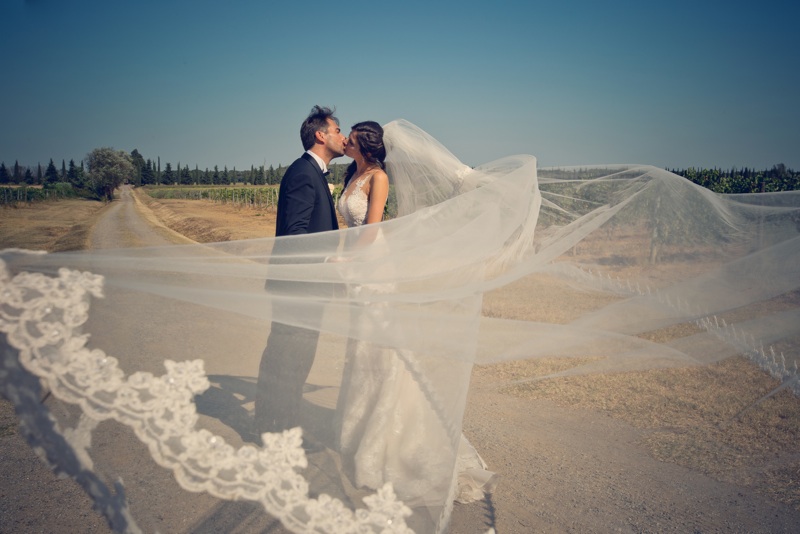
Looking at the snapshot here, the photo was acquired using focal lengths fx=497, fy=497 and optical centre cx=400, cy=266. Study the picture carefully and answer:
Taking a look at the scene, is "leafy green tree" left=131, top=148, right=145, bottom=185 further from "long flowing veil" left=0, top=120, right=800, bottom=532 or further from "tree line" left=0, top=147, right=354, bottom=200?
"long flowing veil" left=0, top=120, right=800, bottom=532

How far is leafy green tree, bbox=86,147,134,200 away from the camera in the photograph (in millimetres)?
67875

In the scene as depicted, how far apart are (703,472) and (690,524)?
2.65 ft

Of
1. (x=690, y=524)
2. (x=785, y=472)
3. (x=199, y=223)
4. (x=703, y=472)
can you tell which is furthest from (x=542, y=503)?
(x=199, y=223)

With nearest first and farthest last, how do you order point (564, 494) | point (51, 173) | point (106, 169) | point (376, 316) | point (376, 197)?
point (376, 316)
point (564, 494)
point (376, 197)
point (106, 169)
point (51, 173)

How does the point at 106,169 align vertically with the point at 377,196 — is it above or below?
above

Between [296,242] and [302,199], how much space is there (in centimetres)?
43

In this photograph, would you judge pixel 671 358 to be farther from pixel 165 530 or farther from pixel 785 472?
pixel 165 530

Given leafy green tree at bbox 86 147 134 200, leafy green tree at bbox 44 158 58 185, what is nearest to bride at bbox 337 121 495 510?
leafy green tree at bbox 86 147 134 200

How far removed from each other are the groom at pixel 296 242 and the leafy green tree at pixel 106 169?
236ft

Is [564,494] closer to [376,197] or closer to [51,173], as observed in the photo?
[376,197]

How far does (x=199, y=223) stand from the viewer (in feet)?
83.0

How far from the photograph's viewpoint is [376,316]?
269 centimetres

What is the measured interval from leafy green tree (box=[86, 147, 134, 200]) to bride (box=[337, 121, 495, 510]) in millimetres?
72716

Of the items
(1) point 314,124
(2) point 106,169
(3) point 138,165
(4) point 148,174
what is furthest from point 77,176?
(1) point 314,124
